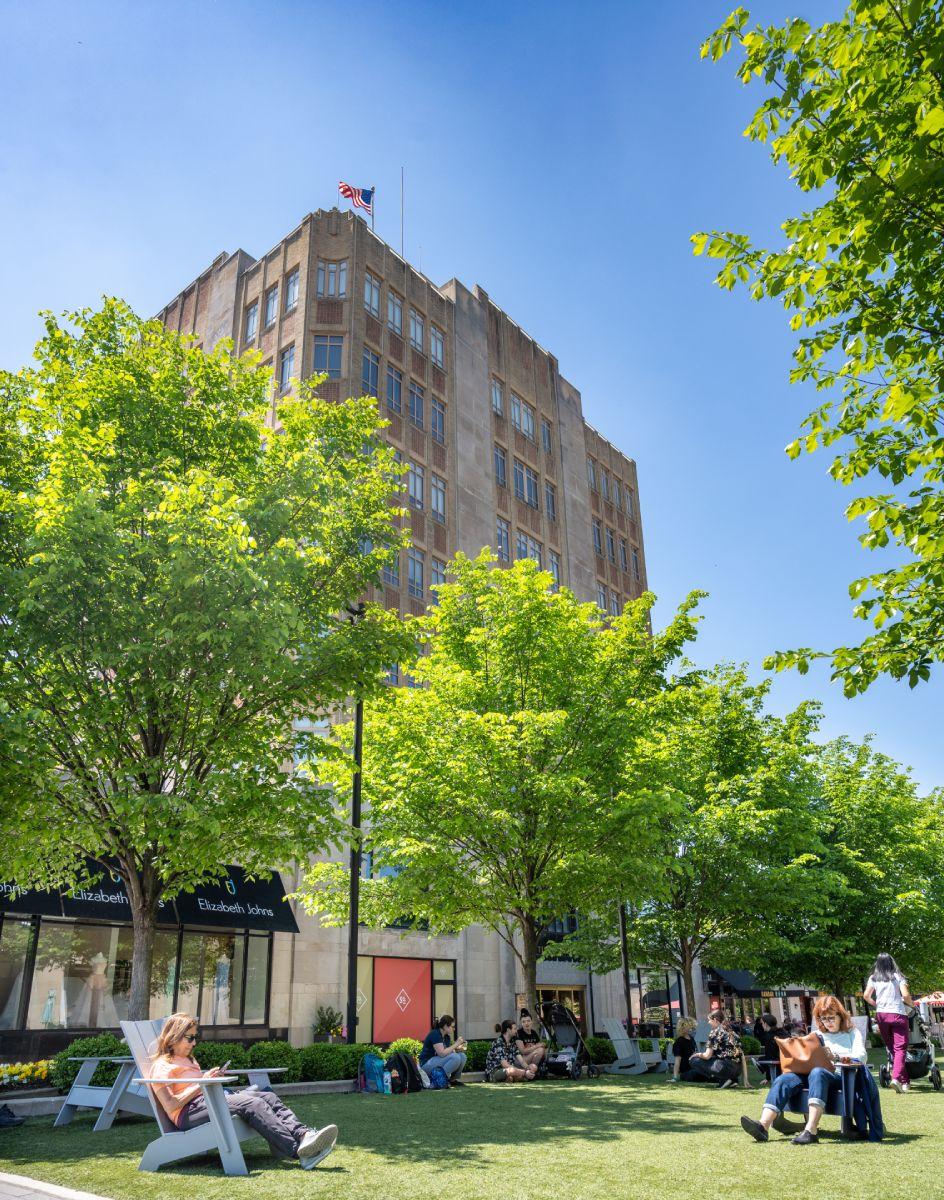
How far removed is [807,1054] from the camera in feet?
26.5

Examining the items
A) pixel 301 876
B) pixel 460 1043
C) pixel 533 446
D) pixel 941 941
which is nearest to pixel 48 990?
pixel 301 876

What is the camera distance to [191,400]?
14.9 m

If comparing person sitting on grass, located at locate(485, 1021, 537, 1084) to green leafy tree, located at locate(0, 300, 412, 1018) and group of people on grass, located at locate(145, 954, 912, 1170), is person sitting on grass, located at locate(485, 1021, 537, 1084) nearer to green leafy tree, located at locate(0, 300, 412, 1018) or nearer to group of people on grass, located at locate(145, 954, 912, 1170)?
green leafy tree, located at locate(0, 300, 412, 1018)

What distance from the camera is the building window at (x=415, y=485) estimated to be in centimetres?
3591

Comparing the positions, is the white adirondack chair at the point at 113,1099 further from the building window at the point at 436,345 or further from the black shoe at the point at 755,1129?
the building window at the point at 436,345

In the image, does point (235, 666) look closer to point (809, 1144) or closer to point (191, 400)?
point (191, 400)

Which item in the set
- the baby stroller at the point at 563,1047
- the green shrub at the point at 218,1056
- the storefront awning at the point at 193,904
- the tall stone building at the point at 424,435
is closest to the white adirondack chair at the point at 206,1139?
the green shrub at the point at 218,1056

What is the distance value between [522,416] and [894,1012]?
121 feet

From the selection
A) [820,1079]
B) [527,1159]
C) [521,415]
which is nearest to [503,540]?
[521,415]

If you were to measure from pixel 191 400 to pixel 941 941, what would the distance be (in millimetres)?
31256

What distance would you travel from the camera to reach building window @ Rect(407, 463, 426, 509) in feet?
118

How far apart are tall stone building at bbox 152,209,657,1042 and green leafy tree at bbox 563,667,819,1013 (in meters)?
5.42

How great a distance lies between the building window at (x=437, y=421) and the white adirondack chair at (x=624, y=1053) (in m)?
25.5

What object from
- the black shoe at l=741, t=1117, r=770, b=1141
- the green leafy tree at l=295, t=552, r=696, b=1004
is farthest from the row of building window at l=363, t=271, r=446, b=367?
the black shoe at l=741, t=1117, r=770, b=1141
